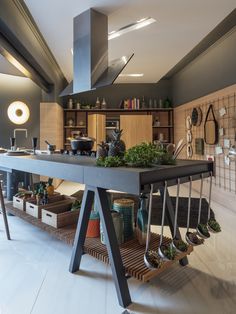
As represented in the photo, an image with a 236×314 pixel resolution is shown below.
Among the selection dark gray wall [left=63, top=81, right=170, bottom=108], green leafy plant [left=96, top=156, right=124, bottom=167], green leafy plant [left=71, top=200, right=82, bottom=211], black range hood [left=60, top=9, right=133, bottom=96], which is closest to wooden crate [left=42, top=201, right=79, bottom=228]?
green leafy plant [left=71, top=200, right=82, bottom=211]

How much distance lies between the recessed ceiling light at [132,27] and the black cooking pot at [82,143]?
1780mm

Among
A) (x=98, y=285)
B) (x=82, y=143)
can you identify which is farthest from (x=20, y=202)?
(x=98, y=285)

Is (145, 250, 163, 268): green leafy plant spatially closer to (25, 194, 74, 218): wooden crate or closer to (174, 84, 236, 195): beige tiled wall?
(25, 194, 74, 218): wooden crate

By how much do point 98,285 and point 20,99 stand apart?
483cm

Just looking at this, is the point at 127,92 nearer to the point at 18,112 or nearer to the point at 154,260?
the point at 18,112

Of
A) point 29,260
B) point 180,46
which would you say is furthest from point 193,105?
point 29,260

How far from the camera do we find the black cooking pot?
8.61 ft

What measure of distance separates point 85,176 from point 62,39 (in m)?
2.92

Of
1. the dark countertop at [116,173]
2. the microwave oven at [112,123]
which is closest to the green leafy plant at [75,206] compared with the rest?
the dark countertop at [116,173]

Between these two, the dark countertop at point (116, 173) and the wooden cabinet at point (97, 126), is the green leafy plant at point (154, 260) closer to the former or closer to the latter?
the dark countertop at point (116, 173)

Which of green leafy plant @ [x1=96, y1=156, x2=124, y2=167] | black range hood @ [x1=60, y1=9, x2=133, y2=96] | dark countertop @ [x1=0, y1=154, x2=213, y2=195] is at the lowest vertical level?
dark countertop @ [x1=0, y1=154, x2=213, y2=195]

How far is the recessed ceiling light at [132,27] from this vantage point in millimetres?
3150

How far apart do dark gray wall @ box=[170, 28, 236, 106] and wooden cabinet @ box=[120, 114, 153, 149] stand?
0.97 metres

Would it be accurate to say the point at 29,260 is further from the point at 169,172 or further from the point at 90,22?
the point at 90,22
